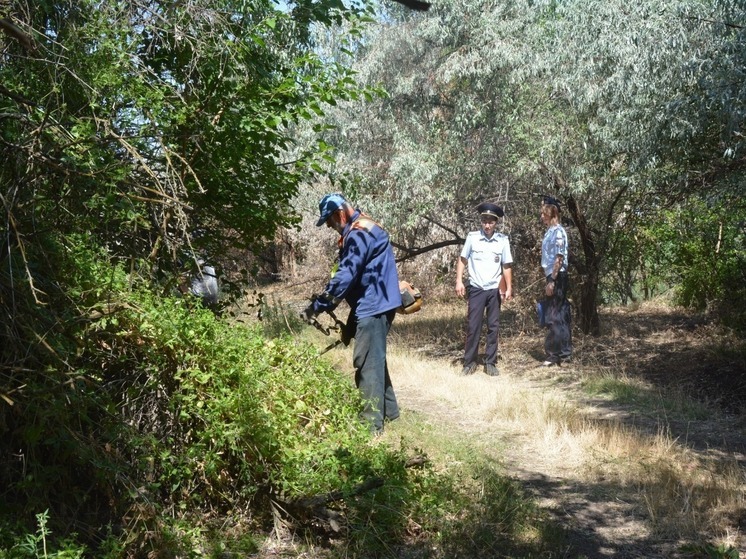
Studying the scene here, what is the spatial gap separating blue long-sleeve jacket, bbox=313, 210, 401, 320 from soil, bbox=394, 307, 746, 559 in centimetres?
142

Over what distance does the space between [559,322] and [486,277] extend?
1.39 metres

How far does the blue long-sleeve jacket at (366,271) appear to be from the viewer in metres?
6.87

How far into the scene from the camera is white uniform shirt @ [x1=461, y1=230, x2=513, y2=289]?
10.8 m

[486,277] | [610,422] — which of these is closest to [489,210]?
[486,277]

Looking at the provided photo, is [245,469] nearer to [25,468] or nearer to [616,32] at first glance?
[25,468]

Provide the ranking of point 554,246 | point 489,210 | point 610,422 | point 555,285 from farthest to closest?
1. point 555,285
2. point 554,246
3. point 489,210
4. point 610,422

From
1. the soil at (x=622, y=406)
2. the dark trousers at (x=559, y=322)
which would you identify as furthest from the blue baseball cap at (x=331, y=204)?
the dark trousers at (x=559, y=322)

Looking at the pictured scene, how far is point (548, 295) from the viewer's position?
11.2 metres

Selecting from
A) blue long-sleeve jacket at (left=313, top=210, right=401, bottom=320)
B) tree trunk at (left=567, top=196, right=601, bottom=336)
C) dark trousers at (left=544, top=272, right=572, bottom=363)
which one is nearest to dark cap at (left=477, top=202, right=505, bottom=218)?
dark trousers at (left=544, top=272, right=572, bottom=363)

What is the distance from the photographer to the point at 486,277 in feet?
35.6

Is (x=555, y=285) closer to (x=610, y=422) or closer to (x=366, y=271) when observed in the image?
(x=610, y=422)

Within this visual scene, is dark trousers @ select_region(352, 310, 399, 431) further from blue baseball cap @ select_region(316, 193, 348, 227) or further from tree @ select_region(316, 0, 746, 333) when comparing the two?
tree @ select_region(316, 0, 746, 333)

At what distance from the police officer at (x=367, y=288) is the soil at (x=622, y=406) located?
1.12 metres

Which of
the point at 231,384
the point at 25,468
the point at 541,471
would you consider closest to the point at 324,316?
the point at 541,471
